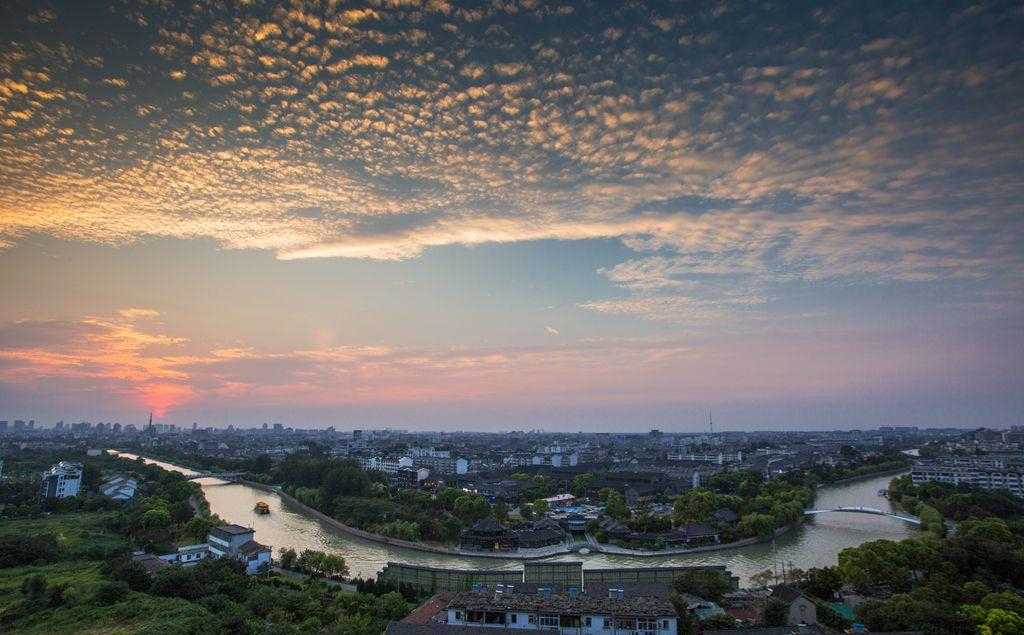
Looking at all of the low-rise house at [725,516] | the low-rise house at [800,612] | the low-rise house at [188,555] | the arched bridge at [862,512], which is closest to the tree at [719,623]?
the low-rise house at [800,612]

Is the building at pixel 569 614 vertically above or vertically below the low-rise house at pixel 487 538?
above

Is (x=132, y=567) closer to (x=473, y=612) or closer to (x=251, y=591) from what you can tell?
(x=251, y=591)

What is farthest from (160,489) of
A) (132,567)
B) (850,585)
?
(850,585)

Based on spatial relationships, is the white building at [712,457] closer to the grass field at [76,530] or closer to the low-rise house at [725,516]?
the low-rise house at [725,516]

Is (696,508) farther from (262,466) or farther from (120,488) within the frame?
(262,466)

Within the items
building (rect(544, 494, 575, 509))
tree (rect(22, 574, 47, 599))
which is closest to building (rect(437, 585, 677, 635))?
tree (rect(22, 574, 47, 599))

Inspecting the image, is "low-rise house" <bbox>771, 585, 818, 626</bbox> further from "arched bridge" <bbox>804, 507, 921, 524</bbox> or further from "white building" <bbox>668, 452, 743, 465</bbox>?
"white building" <bbox>668, 452, 743, 465</bbox>

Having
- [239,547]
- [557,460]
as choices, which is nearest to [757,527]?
[239,547]
